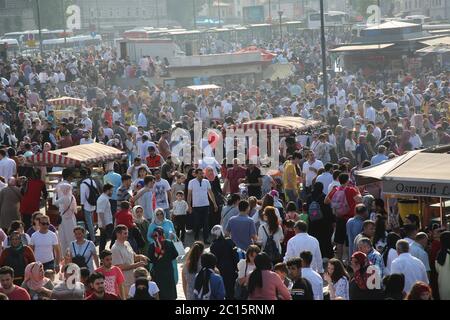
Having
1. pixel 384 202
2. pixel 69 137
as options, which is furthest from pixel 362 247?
pixel 69 137

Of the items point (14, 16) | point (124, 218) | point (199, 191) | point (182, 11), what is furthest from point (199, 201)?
point (182, 11)

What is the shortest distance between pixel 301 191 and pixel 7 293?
883 cm

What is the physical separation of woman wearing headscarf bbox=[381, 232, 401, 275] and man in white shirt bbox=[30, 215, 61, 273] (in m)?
4.01

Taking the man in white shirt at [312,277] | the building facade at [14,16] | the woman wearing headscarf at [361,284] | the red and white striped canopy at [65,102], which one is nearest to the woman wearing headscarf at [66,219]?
the man in white shirt at [312,277]

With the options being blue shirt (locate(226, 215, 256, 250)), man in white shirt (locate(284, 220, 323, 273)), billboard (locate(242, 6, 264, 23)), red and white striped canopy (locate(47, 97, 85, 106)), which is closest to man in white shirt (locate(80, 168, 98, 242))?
blue shirt (locate(226, 215, 256, 250))

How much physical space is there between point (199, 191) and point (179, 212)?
1.44 ft

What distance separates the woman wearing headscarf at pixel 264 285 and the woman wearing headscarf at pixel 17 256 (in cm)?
339

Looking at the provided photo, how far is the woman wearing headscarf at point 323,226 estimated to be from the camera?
15.1m

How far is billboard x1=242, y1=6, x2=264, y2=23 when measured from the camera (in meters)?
104

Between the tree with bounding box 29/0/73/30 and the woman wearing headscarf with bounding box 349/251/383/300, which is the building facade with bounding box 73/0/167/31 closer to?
the tree with bounding box 29/0/73/30

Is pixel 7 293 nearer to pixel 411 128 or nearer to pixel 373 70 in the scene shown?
pixel 411 128

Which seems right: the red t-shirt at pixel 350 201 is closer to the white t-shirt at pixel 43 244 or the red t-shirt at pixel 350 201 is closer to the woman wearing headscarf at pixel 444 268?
the woman wearing headscarf at pixel 444 268

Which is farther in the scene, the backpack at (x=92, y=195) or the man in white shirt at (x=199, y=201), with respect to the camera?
the man in white shirt at (x=199, y=201)

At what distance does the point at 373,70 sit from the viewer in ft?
137
